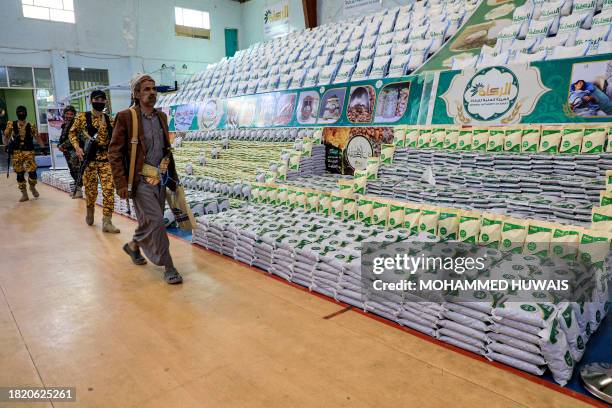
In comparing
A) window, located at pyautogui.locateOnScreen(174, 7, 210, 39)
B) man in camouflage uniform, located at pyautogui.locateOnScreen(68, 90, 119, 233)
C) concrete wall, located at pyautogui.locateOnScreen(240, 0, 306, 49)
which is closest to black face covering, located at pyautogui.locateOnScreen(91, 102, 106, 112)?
man in camouflage uniform, located at pyautogui.locateOnScreen(68, 90, 119, 233)

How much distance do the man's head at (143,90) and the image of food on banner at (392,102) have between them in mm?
2906

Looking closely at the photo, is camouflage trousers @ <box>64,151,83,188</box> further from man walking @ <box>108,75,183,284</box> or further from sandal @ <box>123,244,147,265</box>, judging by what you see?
man walking @ <box>108,75,183,284</box>

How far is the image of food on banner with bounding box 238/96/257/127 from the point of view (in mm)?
7266

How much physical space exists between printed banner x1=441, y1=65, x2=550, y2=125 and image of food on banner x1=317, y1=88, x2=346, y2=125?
1.59m

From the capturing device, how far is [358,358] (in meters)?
2.07

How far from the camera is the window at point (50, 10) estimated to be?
12430 millimetres

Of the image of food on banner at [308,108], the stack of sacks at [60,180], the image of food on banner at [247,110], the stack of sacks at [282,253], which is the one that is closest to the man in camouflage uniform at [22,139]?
the stack of sacks at [60,180]

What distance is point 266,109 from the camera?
6965 mm

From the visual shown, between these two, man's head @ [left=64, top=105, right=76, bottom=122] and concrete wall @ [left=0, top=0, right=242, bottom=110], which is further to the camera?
concrete wall @ [left=0, top=0, right=242, bottom=110]

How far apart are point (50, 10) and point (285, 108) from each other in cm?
1103

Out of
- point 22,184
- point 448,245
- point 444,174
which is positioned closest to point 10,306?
point 448,245

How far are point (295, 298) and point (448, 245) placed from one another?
1111 millimetres

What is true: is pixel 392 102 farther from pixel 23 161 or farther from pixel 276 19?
pixel 276 19

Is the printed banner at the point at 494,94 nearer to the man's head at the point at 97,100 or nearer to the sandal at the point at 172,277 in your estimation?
the sandal at the point at 172,277
